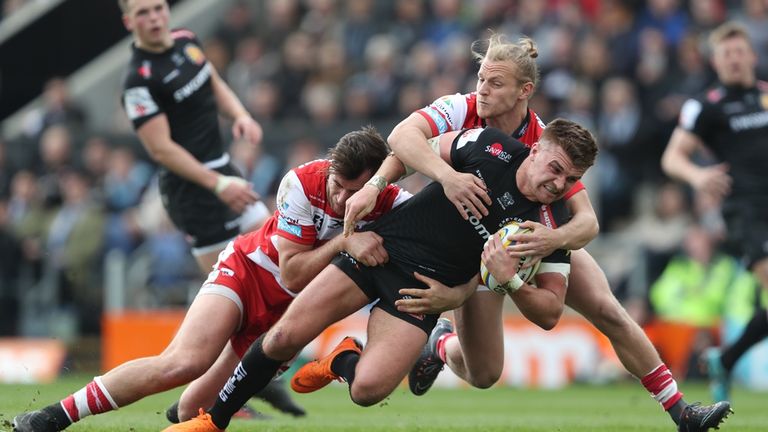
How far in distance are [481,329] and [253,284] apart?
1407 millimetres

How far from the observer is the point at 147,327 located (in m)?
15.8

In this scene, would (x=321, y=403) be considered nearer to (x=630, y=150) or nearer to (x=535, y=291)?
(x=535, y=291)

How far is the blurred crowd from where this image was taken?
54.3 ft

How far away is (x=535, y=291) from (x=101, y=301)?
433 inches

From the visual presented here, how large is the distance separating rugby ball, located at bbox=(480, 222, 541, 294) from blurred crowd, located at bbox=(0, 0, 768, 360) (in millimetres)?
8445

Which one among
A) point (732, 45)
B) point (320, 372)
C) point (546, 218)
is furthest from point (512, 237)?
point (732, 45)

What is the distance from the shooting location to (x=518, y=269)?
723 cm

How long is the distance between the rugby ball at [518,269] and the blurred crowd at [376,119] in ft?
27.7

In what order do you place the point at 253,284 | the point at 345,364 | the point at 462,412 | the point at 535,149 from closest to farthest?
the point at 535,149 → the point at 345,364 → the point at 253,284 → the point at 462,412

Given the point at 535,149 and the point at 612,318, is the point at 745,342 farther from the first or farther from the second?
the point at 535,149

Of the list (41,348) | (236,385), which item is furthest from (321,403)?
(41,348)

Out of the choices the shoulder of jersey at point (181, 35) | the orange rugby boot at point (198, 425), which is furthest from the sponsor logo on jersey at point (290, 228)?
the shoulder of jersey at point (181, 35)

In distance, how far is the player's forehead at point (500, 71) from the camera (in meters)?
7.68

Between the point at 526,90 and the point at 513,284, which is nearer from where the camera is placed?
the point at 513,284
